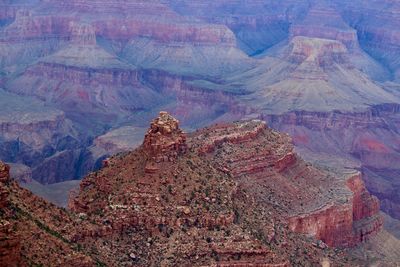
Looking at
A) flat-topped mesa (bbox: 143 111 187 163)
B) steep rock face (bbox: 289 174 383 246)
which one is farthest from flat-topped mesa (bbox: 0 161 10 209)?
steep rock face (bbox: 289 174 383 246)

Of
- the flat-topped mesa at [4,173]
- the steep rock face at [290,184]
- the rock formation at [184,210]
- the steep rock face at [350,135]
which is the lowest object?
the steep rock face at [350,135]

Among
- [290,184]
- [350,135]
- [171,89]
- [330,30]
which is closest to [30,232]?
[290,184]

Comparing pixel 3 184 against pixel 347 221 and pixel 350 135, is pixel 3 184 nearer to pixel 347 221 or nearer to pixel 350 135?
pixel 347 221

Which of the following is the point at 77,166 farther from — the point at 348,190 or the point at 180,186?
the point at 180,186

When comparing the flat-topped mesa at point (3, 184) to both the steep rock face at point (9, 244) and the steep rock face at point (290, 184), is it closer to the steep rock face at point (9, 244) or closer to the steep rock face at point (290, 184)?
the steep rock face at point (9, 244)

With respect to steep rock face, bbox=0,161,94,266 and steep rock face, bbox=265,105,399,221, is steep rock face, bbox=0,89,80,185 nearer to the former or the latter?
steep rock face, bbox=265,105,399,221

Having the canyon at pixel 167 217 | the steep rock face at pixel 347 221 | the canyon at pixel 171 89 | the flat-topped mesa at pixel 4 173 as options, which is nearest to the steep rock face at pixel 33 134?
the canyon at pixel 171 89
